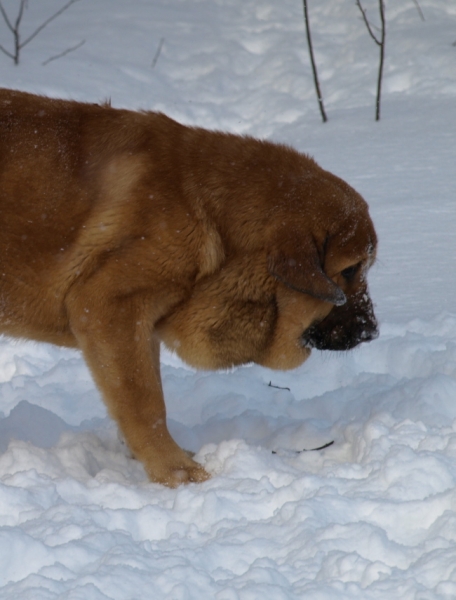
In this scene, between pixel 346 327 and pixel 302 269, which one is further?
pixel 346 327

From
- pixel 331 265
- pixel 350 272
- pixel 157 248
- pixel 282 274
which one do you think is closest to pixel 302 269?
pixel 282 274

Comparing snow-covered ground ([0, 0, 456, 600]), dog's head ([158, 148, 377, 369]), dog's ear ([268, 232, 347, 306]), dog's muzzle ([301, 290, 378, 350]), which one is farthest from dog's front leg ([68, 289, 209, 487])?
dog's muzzle ([301, 290, 378, 350])

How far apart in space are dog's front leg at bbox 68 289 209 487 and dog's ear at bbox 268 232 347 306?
577mm

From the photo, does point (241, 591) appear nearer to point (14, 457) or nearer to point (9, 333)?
point (14, 457)

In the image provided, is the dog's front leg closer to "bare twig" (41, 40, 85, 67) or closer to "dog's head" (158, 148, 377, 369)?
"dog's head" (158, 148, 377, 369)

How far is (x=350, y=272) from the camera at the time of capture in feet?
12.0

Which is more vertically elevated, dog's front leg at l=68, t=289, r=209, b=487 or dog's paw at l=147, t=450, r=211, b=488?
dog's front leg at l=68, t=289, r=209, b=487

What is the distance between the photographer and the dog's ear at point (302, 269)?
11.2ft

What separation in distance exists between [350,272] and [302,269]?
35cm

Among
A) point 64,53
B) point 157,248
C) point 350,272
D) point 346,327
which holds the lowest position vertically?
point 64,53

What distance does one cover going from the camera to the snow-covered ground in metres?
2.55

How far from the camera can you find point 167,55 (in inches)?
461

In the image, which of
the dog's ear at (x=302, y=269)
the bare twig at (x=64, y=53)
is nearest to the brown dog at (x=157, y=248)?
the dog's ear at (x=302, y=269)

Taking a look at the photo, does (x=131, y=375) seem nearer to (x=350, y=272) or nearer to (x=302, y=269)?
(x=302, y=269)
